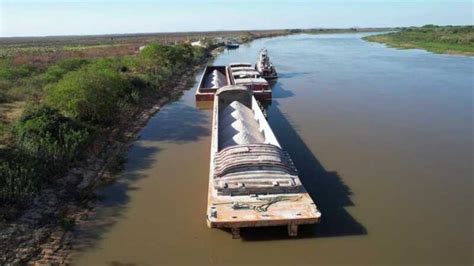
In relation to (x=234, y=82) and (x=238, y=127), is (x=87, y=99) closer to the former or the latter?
(x=238, y=127)

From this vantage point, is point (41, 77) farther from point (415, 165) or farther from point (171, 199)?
point (415, 165)

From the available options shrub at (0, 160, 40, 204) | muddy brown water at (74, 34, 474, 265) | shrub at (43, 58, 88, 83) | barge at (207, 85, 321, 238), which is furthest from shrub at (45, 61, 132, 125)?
barge at (207, 85, 321, 238)

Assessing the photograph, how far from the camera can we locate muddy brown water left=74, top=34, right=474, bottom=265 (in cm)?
742

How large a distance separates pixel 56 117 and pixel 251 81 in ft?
35.9

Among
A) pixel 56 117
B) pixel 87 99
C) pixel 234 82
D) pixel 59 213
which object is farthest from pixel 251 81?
pixel 59 213

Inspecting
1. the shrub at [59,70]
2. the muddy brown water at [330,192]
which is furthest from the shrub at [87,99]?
the shrub at [59,70]

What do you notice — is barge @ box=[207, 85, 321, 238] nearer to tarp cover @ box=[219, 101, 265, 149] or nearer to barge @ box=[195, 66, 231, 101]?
tarp cover @ box=[219, 101, 265, 149]

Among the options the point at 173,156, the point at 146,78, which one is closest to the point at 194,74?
the point at 146,78

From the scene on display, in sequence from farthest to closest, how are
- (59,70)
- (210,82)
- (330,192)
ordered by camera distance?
1. (210,82)
2. (59,70)
3. (330,192)

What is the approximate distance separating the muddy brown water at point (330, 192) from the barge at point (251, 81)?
5.04 feet

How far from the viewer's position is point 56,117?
11.8 m

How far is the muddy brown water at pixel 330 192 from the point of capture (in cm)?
742

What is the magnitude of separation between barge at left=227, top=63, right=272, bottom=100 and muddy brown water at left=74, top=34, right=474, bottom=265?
5.04ft

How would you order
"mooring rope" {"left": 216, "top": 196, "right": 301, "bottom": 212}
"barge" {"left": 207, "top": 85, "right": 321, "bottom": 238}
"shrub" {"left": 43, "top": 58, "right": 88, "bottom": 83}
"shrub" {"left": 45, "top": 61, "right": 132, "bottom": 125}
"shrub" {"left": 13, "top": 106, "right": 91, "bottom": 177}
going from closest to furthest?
"barge" {"left": 207, "top": 85, "right": 321, "bottom": 238} < "mooring rope" {"left": 216, "top": 196, "right": 301, "bottom": 212} < "shrub" {"left": 13, "top": 106, "right": 91, "bottom": 177} < "shrub" {"left": 45, "top": 61, "right": 132, "bottom": 125} < "shrub" {"left": 43, "top": 58, "right": 88, "bottom": 83}
